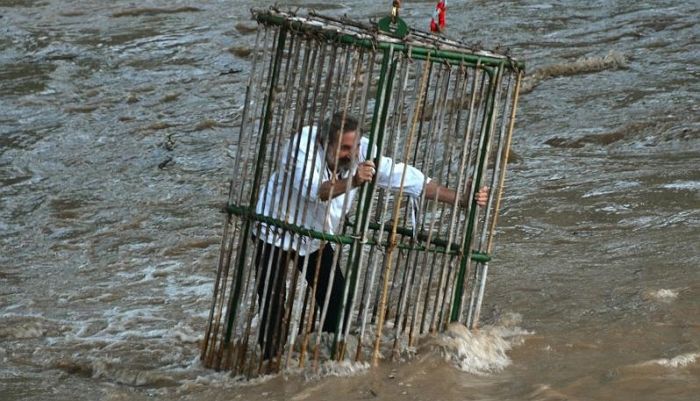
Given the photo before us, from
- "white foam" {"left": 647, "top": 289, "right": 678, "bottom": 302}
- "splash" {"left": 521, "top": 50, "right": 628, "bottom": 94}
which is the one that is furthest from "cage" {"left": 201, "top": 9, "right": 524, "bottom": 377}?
"splash" {"left": 521, "top": 50, "right": 628, "bottom": 94}

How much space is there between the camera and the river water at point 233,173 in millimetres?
5555

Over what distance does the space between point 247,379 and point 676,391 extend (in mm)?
1922

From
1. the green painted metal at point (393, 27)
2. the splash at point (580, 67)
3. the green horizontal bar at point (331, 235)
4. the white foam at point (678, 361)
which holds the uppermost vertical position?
the green painted metal at point (393, 27)

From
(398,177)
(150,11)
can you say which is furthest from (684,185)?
(150,11)

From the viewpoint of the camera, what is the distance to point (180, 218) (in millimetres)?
8922

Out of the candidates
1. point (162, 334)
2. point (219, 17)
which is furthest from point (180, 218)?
point (219, 17)

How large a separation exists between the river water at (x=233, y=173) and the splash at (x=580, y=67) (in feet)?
0.10

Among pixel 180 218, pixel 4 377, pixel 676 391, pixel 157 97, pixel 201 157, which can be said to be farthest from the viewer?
pixel 157 97

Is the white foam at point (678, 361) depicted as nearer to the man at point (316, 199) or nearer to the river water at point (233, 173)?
the river water at point (233, 173)

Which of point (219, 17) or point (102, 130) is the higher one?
point (219, 17)

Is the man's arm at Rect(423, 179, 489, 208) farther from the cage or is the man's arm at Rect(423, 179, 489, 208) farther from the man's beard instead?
the man's beard

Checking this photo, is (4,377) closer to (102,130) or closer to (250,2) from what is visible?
(102,130)

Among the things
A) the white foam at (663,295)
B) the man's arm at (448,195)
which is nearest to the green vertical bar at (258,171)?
the man's arm at (448,195)

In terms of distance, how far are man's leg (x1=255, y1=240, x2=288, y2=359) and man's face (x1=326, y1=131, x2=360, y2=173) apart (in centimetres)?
47
